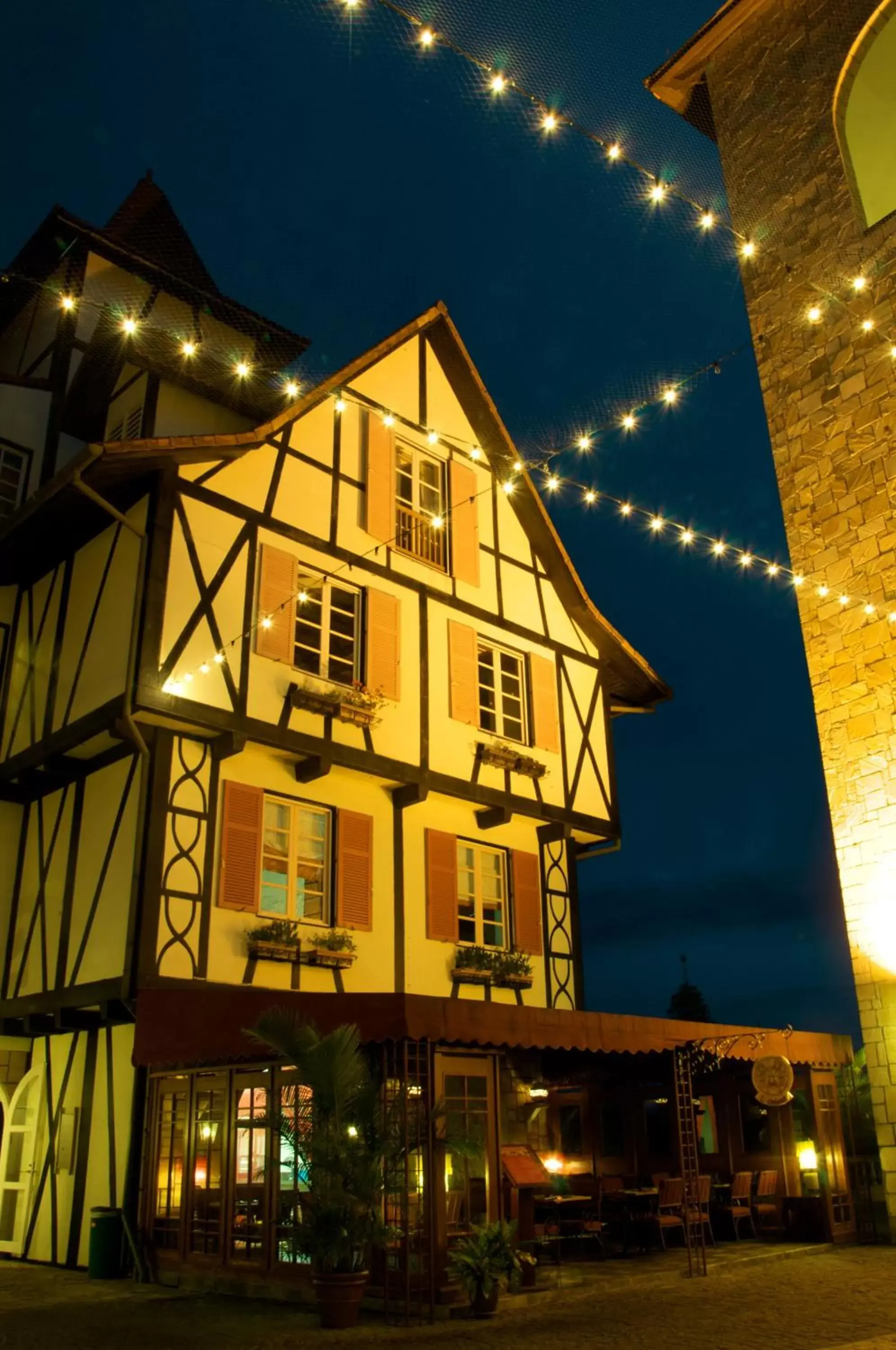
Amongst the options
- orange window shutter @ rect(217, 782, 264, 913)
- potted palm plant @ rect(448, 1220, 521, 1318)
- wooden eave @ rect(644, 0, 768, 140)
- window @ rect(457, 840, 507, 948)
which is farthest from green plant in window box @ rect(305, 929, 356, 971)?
wooden eave @ rect(644, 0, 768, 140)

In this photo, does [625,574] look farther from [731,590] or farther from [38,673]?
[38,673]

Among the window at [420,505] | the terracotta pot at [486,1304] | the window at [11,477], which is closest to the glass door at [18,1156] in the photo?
the terracotta pot at [486,1304]

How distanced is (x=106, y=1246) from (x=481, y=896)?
5263 mm

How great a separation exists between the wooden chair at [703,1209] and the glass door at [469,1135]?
83.2 inches

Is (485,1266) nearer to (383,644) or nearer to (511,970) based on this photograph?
(511,970)

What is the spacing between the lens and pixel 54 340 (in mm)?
14078

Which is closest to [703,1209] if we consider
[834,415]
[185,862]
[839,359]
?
[185,862]

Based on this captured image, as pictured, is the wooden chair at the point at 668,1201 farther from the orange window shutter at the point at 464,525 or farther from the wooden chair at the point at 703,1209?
the orange window shutter at the point at 464,525

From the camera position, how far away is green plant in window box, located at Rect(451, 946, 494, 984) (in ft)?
39.8

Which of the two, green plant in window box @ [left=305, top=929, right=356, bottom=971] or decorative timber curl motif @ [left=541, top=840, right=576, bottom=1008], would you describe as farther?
decorative timber curl motif @ [left=541, top=840, right=576, bottom=1008]

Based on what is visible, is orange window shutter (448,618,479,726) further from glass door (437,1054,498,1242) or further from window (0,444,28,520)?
window (0,444,28,520)

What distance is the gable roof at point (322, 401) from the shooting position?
10.6 meters

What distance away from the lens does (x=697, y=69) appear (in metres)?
16.3

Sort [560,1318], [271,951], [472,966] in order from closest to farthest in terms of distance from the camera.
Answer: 1. [560,1318]
2. [271,951]
3. [472,966]
